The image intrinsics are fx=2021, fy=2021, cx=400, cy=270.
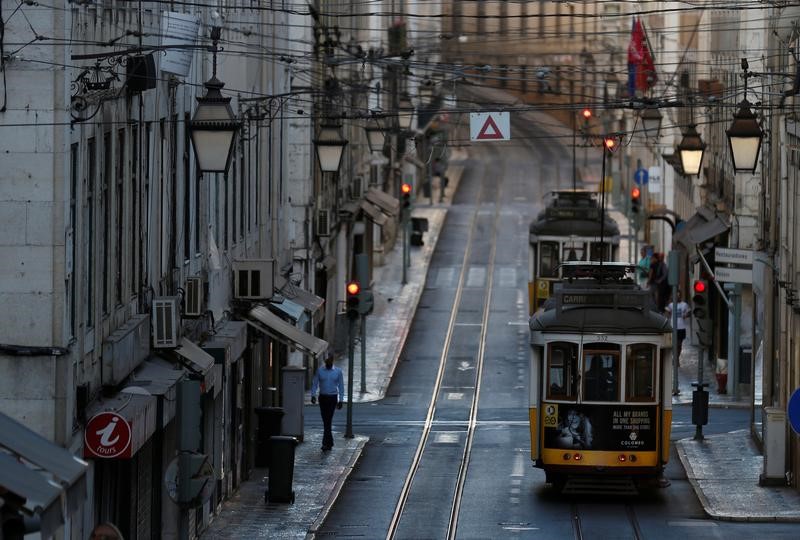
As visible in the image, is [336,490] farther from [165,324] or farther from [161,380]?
[161,380]

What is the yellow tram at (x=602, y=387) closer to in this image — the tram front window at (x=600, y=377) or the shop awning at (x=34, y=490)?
the tram front window at (x=600, y=377)

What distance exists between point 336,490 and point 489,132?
578 centimetres

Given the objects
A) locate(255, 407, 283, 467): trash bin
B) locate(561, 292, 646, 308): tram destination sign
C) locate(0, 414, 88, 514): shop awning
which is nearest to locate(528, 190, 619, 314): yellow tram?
locate(255, 407, 283, 467): trash bin

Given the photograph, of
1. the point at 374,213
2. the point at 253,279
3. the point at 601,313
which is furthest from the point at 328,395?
the point at 374,213

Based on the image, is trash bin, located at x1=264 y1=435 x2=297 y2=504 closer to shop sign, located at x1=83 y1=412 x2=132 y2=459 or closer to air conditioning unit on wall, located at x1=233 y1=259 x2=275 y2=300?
air conditioning unit on wall, located at x1=233 y1=259 x2=275 y2=300

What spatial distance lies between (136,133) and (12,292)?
472cm

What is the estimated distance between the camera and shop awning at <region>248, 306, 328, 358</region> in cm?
2889

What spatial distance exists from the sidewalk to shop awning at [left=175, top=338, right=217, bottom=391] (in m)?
2.46

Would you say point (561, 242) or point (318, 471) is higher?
point (561, 242)

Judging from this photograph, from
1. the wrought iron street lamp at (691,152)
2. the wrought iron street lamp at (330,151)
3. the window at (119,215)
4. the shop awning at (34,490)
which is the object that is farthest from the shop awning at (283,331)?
the shop awning at (34,490)

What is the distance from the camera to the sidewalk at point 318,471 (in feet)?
82.9

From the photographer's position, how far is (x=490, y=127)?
29.1 m

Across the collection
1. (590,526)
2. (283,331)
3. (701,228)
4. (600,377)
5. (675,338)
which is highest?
(701,228)

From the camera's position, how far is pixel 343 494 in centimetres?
2819
